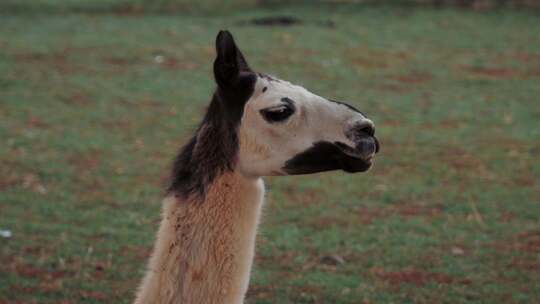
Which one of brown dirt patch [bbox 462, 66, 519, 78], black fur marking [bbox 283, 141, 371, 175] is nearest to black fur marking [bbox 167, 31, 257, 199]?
black fur marking [bbox 283, 141, 371, 175]

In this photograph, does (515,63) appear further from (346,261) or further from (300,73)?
(346,261)

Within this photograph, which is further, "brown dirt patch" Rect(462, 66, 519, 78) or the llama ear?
"brown dirt patch" Rect(462, 66, 519, 78)

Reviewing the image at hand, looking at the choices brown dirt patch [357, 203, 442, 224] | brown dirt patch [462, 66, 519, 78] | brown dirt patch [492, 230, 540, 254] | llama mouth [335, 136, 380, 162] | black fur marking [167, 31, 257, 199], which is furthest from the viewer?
brown dirt patch [462, 66, 519, 78]

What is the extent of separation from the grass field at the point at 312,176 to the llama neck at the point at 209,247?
2855mm

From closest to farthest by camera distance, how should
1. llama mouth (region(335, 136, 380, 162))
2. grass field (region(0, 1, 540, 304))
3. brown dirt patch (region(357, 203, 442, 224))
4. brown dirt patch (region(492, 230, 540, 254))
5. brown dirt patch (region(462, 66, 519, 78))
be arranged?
llama mouth (region(335, 136, 380, 162)), grass field (region(0, 1, 540, 304)), brown dirt patch (region(492, 230, 540, 254)), brown dirt patch (region(357, 203, 442, 224)), brown dirt patch (region(462, 66, 519, 78))

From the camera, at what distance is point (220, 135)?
420cm

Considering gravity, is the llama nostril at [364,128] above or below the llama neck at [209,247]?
above

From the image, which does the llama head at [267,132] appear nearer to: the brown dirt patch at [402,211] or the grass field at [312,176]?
the grass field at [312,176]

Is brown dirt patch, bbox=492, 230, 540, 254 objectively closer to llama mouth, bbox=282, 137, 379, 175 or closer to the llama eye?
llama mouth, bbox=282, 137, 379, 175

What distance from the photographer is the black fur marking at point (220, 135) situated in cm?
415

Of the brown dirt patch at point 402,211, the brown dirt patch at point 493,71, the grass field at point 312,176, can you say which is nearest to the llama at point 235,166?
the grass field at point 312,176

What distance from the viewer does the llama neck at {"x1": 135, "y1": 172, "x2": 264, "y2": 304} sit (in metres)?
4.09

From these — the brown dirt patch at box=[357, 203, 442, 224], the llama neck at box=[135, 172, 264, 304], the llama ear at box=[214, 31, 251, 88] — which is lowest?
the brown dirt patch at box=[357, 203, 442, 224]

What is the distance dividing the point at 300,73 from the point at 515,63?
3.82 m
